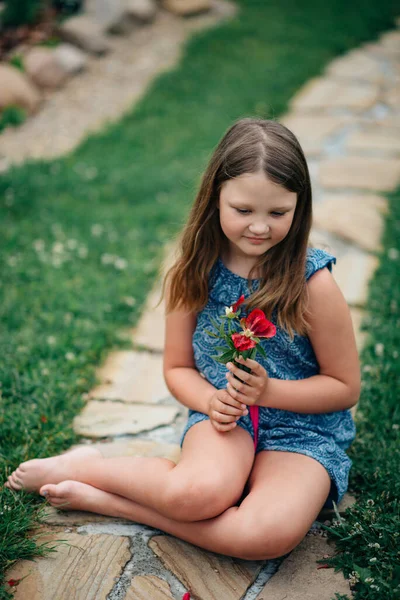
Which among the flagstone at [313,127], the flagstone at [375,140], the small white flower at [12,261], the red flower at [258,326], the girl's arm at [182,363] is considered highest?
the red flower at [258,326]

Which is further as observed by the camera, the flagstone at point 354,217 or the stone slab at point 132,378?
the flagstone at point 354,217

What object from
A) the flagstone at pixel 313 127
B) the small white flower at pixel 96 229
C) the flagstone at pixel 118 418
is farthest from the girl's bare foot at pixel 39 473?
the flagstone at pixel 313 127

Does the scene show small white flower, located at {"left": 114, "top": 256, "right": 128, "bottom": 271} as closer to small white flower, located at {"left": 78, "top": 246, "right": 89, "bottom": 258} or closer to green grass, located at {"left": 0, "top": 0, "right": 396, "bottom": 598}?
green grass, located at {"left": 0, "top": 0, "right": 396, "bottom": 598}

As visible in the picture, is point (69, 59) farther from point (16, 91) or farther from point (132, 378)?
point (132, 378)

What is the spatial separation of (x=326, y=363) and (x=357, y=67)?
591 centimetres

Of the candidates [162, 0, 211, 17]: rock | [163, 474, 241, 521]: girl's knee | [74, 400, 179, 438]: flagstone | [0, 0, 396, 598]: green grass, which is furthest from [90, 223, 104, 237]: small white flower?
[162, 0, 211, 17]: rock

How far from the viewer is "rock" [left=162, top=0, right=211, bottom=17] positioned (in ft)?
28.6

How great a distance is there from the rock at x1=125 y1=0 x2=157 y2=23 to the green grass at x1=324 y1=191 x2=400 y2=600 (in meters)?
6.36

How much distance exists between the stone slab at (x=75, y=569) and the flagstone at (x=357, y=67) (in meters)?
6.06

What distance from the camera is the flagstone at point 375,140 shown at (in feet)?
16.9

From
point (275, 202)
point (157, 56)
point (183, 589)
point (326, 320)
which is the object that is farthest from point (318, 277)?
point (157, 56)

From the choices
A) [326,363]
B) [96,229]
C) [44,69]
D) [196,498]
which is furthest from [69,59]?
[196,498]

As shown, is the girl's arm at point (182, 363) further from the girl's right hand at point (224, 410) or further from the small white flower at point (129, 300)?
the small white flower at point (129, 300)

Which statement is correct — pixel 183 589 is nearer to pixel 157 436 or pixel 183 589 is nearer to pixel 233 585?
pixel 233 585
